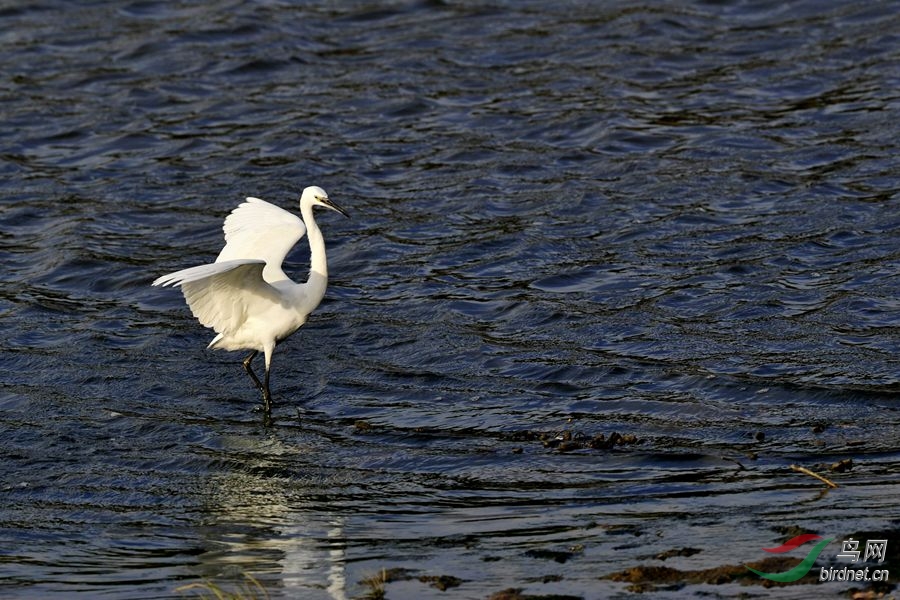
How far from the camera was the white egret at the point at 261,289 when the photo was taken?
32.2 feet

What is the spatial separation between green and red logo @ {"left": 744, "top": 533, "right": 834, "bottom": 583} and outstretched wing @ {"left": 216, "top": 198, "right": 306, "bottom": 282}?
5126mm

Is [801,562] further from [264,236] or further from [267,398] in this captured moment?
[264,236]

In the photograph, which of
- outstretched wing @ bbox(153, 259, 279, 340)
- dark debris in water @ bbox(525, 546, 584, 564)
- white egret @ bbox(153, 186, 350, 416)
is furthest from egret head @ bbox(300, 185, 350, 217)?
dark debris in water @ bbox(525, 546, 584, 564)

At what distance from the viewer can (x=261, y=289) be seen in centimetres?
986

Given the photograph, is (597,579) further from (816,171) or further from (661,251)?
(816,171)

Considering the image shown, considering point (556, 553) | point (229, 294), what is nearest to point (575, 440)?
point (556, 553)

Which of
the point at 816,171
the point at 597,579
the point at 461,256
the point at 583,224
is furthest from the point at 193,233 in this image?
the point at 597,579

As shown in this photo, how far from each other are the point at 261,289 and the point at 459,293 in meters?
2.34

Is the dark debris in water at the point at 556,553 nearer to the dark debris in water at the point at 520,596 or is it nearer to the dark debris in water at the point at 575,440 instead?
the dark debris in water at the point at 520,596

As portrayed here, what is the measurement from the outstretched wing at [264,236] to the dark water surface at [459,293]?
2.96 feet

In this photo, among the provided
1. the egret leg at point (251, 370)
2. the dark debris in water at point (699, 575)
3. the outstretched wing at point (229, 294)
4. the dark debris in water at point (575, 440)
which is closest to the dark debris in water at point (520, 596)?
the dark debris in water at point (699, 575)

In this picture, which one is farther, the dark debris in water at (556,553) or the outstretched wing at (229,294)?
the outstretched wing at (229,294)

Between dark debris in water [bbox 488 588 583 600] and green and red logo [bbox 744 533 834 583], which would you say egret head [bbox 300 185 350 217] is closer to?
dark debris in water [bbox 488 588 583 600]

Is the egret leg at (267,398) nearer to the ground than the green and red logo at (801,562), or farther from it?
nearer to the ground
